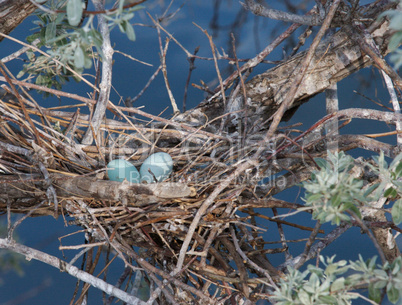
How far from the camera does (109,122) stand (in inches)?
54.2

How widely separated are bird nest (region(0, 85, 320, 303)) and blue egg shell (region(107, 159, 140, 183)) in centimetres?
4

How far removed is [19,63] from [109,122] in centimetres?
113

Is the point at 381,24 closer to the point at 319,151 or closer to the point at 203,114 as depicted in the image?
the point at 319,151

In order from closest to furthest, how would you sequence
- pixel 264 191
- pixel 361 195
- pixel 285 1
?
pixel 361 195, pixel 264 191, pixel 285 1

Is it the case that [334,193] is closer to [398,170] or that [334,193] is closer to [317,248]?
[398,170]

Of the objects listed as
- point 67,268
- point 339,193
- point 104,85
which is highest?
point 104,85

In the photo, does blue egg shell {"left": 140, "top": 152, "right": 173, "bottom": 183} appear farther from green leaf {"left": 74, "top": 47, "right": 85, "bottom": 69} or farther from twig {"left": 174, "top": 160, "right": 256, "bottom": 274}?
green leaf {"left": 74, "top": 47, "right": 85, "bottom": 69}

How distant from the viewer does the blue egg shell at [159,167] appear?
1.21 m

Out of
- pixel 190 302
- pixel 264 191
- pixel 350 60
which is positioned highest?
pixel 350 60

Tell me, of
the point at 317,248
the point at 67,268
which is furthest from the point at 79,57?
the point at 317,248

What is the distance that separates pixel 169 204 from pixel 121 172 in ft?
0.63

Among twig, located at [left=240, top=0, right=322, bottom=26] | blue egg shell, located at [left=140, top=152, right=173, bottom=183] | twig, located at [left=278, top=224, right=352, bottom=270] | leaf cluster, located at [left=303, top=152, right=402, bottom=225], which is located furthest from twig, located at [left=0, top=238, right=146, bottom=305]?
twig, located at [left=240, top=0, right=322, bottom=26]

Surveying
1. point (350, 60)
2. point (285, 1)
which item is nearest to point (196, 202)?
point (350, 60)

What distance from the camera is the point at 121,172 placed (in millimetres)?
1190
